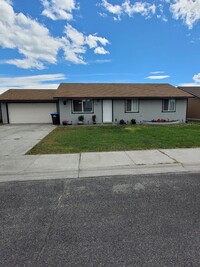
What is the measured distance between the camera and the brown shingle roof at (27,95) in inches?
784

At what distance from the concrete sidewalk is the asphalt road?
60 centimetres

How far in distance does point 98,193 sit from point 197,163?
3.56 metres

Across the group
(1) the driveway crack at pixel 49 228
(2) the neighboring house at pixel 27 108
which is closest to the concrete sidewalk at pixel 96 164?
(1) the driveway crack at pixel 49 228

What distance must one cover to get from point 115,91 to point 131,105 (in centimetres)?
204

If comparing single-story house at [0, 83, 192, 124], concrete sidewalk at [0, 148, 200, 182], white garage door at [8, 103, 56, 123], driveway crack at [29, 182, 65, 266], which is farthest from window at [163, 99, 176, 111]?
driveway crack at [29, 182, 65, 266]

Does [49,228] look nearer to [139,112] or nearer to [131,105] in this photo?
[131,105]

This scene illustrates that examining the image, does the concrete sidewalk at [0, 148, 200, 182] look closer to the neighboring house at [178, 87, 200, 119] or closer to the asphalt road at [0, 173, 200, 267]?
the asphalt road at [0, 173, 200, 267]

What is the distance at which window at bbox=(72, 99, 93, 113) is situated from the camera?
17.8 m

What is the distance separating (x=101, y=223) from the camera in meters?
3.19

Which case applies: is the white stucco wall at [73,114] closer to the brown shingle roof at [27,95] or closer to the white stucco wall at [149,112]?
the white stucco wall at [149,112]

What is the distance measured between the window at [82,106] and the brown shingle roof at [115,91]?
1.87 feet

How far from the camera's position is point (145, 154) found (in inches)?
282

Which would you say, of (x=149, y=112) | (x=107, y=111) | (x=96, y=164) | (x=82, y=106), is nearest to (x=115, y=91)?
(x=107, y=111)

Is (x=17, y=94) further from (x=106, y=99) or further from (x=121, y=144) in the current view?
(x=121, y=144)
